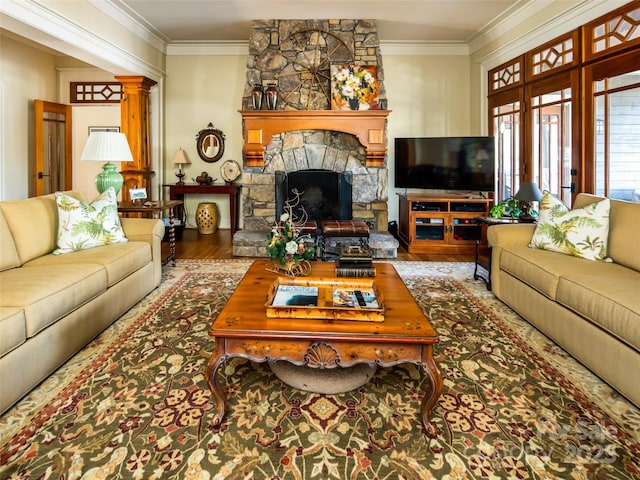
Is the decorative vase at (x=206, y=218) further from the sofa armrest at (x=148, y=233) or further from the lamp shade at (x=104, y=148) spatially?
the sofa armrest at (x=148, y=233)

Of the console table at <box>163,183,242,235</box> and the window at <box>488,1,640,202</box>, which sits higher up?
the window at <box>488,1,640,202</box>

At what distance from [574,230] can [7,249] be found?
3.76 m

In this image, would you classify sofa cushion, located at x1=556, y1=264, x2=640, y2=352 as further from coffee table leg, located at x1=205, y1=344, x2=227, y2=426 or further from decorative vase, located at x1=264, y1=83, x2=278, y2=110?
decorative vase, located at x1=264, y1=83, x2=278, y2=110

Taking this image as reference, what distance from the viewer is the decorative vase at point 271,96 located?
528cm

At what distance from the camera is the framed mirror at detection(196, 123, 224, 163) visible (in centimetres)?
654

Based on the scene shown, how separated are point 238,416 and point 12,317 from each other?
1103mm

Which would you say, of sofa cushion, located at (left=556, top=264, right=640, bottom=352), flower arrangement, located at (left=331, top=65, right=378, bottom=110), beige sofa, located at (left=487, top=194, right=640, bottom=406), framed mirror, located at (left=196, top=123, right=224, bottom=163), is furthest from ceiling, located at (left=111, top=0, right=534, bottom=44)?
sofa cushion, located at (left=556, top=264, right=640, bottom=352)

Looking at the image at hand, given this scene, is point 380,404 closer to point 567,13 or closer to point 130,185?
point 567,13

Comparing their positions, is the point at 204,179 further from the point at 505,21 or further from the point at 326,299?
the point at 326,299

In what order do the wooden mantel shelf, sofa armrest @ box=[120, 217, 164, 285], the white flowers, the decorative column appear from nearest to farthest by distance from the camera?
1. the white flowers
2. sofa armrest @ box=[120, 217, 164, 285]
3. the wooden mantel shelf
4. the decorative column

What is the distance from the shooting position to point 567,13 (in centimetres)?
401

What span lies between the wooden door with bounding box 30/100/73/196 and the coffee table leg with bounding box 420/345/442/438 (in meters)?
6.56

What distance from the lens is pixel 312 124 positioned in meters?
5.31

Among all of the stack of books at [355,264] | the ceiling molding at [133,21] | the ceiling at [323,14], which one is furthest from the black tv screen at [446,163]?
the ceiling molding at [133,21]
